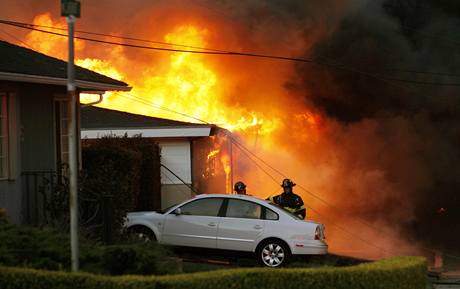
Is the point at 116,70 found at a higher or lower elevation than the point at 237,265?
higher

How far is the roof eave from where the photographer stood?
11262 millimetres

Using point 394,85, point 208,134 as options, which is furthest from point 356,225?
point 208,134

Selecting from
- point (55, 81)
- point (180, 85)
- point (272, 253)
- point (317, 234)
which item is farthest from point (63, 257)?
point (180, 85)

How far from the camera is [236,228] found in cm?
1359

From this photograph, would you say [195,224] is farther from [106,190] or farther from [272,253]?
[106,190]

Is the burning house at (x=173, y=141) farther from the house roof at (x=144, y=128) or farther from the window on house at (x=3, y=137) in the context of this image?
the window on house at (x=3, y=137)

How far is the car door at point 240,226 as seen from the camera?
13.5 meters

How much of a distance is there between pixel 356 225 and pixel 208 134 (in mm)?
7555

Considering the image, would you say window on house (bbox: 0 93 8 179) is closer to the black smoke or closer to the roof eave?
the roof eave

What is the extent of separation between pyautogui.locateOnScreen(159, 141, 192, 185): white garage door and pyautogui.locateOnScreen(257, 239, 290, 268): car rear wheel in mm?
8867

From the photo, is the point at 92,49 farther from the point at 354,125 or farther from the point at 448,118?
the point at 448,118

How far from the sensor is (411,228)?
2822cm

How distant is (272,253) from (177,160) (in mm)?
9197

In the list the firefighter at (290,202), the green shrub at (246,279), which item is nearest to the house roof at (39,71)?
the firefighter at (290,202)
